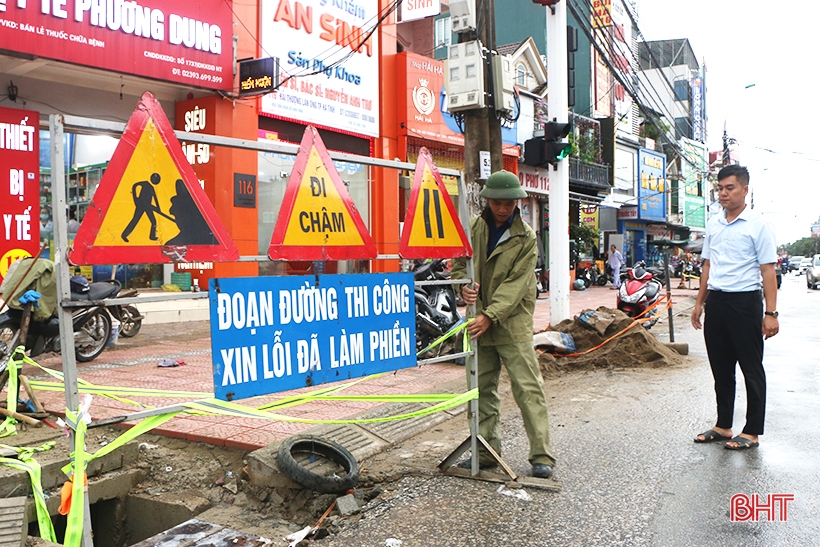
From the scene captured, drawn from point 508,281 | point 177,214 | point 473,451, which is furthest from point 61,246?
point 473,451

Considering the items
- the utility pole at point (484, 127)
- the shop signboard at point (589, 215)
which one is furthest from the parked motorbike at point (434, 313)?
the shop signboard at point (589, 215)

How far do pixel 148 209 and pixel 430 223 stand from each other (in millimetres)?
1849

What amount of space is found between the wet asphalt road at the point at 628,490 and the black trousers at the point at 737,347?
0.27 meters

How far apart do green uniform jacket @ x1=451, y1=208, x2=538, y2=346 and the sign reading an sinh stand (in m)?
0.51

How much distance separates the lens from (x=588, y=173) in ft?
88.2

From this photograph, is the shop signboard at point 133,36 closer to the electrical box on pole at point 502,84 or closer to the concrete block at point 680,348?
the electrical box on pole at point 502,84

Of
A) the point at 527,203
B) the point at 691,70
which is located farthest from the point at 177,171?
the point at 691,70

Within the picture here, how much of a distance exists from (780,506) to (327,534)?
2.37 m

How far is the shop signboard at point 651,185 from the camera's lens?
35219 millimetres

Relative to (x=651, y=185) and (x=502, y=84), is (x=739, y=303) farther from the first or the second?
(x=651, y=185)

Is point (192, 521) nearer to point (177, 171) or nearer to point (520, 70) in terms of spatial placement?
point (177, 171)

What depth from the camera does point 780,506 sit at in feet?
11.9

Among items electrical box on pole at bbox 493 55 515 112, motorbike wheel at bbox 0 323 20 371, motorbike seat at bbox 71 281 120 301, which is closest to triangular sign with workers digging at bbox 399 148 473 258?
electrical box on pole at bbox 493 55 515 112

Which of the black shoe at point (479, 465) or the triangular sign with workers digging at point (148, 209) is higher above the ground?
the triangular sign with workers digging at point (148, 209)
